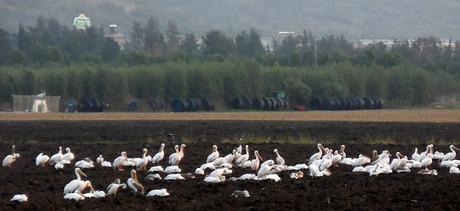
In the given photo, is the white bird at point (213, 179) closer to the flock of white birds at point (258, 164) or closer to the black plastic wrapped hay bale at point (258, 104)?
the flock of white birds at point (258, 164)

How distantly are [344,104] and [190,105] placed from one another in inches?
418

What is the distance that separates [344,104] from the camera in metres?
95.1

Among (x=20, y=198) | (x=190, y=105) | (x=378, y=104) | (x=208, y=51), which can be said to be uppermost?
(x=208, y=51)

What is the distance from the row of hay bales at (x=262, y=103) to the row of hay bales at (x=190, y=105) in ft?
8.38

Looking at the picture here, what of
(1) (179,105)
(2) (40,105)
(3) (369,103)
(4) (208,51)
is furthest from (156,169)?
(4) (208,51)

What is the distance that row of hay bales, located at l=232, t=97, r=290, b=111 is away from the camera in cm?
9250

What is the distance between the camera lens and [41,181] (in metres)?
31.2

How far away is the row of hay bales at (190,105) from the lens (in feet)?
296

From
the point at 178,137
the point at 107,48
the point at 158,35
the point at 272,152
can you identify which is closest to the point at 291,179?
the point at 272,152

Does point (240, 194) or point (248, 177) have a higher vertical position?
point (240, 194)

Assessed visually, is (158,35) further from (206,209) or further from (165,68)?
(206,209)

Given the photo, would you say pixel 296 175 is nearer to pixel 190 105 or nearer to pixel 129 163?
pixel 129 163

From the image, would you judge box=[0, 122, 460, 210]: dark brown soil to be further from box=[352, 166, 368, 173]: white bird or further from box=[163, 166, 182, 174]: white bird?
box=[163, 166, 182, 174]: white bird

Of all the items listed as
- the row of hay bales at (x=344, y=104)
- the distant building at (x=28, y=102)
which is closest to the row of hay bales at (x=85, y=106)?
the distant building at (x=28, y=102)
